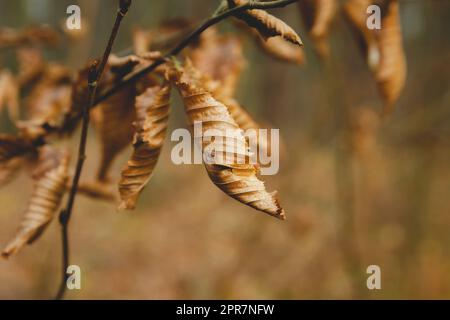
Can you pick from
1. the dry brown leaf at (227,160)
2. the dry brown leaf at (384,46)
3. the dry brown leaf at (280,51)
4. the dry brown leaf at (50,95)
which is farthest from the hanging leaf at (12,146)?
the dry brown leaf at (384,46)

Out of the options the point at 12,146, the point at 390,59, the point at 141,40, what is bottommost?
the point at 12,146

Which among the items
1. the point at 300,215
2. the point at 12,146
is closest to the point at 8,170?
the point at 12,146

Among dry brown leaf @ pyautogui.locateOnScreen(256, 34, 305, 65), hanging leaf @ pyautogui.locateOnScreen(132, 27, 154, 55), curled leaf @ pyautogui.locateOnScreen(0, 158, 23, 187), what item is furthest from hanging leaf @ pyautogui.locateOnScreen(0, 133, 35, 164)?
dry brown leaf @ pyautogui.locateOnScreen(256, 34, 305, 65)

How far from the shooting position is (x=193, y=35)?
662 millimetres

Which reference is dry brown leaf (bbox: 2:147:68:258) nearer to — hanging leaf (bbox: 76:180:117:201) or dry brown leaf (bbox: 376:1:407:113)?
hanging leaf (bbox: 76:180:117:201)

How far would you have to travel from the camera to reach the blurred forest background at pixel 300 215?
2322mm

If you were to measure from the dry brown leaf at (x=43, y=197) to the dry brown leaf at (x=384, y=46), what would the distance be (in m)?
0.60

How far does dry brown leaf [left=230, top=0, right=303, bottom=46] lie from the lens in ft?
1.99

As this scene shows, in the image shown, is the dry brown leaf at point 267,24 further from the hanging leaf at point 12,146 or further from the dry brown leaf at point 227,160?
the hanging leaf at point 12,146

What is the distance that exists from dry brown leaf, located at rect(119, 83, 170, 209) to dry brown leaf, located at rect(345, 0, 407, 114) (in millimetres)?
421

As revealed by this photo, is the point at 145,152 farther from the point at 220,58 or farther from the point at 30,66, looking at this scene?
the point at 30,66

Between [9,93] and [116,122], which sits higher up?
[9,93]

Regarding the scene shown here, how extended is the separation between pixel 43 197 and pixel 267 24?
479mm
